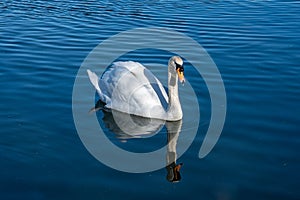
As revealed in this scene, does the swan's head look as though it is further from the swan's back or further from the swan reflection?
the swan reflection

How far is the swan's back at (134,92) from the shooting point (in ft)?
40.5

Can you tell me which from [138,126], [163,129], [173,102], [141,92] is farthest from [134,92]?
[163,129]

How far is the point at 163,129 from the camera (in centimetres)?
1198

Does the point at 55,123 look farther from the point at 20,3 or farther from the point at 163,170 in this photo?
the point at 20,3

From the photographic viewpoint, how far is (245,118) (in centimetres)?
1229

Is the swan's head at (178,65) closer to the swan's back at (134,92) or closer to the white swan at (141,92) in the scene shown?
the white swan at (141,92)

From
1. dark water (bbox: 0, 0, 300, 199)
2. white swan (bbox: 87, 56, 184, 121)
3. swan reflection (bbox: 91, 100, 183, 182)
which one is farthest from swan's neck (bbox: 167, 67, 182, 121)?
dark water (bbox: 0, 0, 300, 199)

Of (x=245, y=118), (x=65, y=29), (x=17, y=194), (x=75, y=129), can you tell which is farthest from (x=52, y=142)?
(x=65, y=29)

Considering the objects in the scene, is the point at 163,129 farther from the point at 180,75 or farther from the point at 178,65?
the point at 178,65

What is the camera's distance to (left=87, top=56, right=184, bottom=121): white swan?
39.9 ft

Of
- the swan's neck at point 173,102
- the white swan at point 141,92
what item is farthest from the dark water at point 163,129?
the white swan at point 141,92

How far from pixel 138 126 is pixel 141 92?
2.67 feet

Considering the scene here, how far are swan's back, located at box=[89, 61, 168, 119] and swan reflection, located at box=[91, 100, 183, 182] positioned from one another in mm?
132

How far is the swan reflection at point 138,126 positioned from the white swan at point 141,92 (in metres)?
0.12
